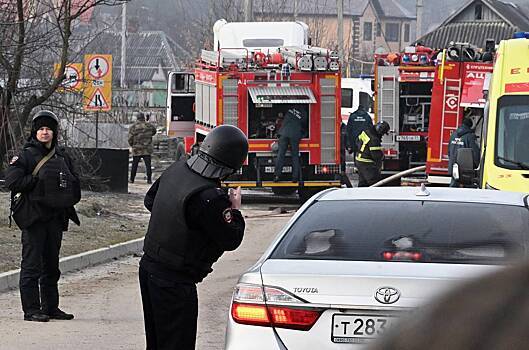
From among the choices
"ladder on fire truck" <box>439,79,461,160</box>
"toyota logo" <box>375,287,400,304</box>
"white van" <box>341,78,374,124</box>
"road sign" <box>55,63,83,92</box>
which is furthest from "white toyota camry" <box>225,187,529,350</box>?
"white van" <box>341,78,374,124</box>

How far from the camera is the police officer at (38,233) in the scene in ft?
30.5

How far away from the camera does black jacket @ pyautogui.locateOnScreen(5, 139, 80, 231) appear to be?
9.31 meters

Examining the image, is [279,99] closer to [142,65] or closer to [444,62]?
[444,62]

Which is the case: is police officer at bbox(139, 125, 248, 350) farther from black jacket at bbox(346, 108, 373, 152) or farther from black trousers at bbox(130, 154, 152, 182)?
black trousers at bbox(130, 154, 152, 182)

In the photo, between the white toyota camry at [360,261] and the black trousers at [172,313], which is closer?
the white toyota camry at [360,261]

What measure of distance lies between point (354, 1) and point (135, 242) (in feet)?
342

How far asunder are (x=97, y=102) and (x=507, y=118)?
1125cm

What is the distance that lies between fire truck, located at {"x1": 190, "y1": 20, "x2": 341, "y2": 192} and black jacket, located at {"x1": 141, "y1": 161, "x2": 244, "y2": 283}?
1586 cm

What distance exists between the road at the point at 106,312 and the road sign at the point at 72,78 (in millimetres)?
5600

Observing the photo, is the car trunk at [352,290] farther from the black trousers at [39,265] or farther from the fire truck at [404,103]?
the fire truck at [404,103]

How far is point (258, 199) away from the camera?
24.2m

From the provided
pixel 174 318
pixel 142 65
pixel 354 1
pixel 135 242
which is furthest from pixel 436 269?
pixel 354 1

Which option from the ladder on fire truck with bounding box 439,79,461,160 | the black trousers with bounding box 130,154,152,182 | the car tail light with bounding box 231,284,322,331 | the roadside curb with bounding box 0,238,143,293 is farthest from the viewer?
the black trousers with bounding box 130,154,152,182

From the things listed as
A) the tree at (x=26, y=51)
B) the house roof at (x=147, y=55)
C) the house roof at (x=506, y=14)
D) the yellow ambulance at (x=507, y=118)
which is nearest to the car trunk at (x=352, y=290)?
the yellow ambulance at (x=507, y=118)
